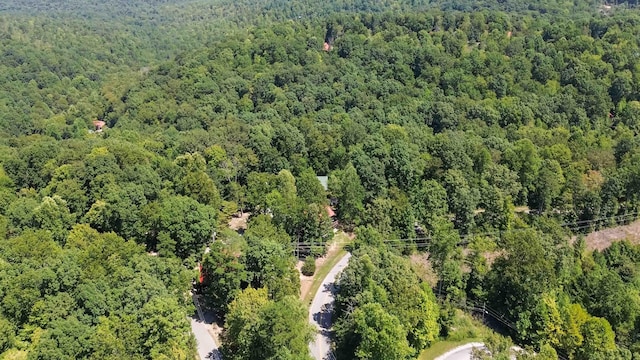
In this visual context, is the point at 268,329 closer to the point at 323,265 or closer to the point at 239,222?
the point at 323,265

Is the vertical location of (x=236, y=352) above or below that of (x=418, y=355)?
above

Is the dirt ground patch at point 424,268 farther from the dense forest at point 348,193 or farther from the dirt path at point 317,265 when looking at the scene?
the dirt path at point 317,265

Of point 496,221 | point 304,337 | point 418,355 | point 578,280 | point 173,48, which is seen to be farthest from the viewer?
point 173,48

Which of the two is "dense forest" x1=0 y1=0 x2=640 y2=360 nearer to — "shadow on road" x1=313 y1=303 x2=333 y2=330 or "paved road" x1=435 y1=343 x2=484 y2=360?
"shadow on road" x1=313 y1=303 x2=333 y2=330

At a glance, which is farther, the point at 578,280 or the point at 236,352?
the point at 578,280

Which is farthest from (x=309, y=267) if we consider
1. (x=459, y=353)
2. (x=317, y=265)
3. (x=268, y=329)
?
(x=459, y=353)

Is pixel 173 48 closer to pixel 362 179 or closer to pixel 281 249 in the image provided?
pixel 362 179

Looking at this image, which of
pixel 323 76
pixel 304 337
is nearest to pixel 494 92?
pixel 323 76
